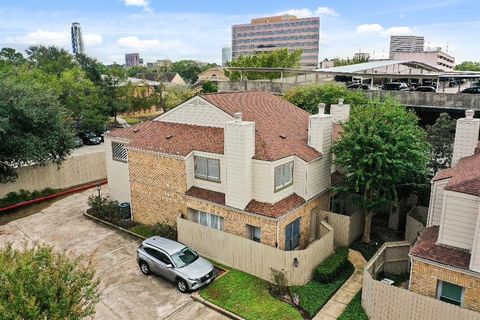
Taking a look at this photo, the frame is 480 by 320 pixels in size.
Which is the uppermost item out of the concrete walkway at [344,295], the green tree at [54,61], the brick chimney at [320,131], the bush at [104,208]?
the green tree at [54,61]

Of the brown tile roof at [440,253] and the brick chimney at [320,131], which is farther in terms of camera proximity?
the brick chimney at [320,131]

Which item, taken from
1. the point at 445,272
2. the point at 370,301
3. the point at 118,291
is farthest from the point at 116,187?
the point at 445,272

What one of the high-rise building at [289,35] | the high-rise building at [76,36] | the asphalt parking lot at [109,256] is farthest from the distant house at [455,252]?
the high-rise building at [76,36]

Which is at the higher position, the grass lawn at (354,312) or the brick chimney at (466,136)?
the brick chimney at (466,136)

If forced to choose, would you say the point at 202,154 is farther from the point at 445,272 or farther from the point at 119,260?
A: the point at 445,272

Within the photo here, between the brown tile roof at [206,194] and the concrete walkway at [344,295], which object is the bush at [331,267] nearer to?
the concrete walkway at [344,295]

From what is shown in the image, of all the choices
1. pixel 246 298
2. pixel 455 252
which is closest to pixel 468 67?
pixel 455 252
